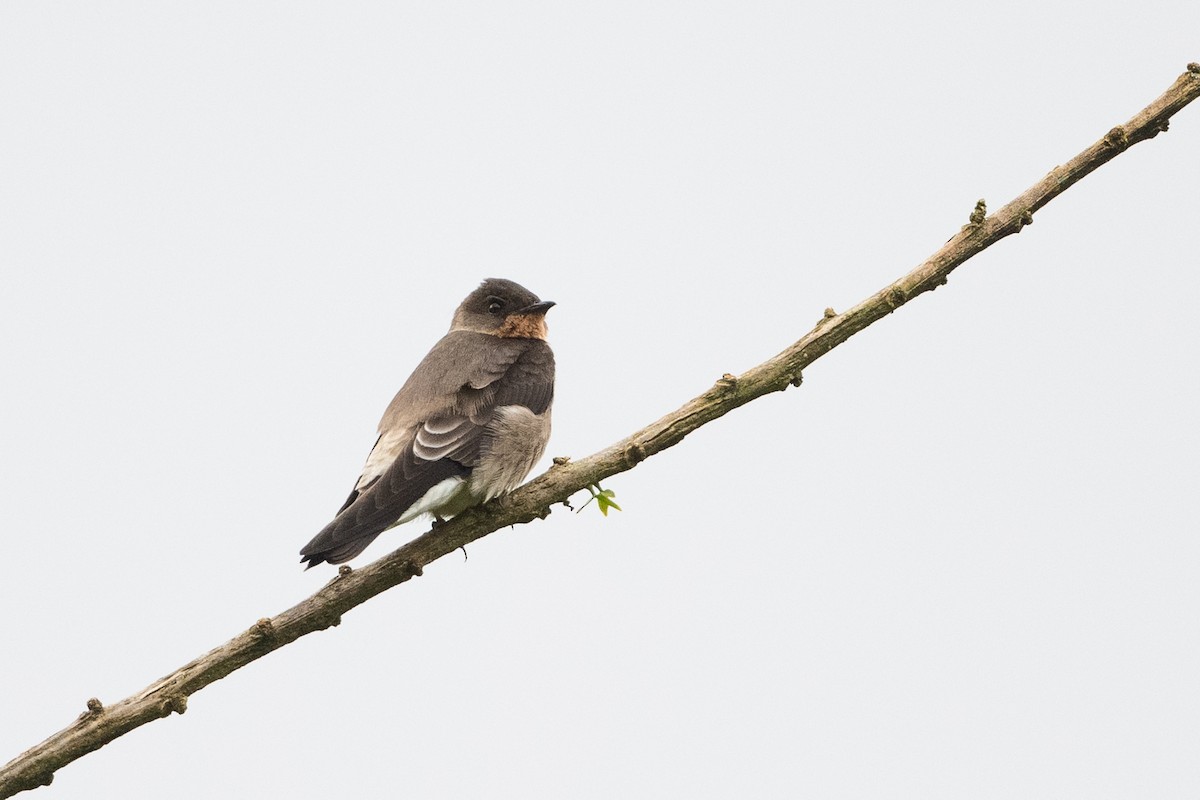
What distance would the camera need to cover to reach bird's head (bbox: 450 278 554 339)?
7.10m

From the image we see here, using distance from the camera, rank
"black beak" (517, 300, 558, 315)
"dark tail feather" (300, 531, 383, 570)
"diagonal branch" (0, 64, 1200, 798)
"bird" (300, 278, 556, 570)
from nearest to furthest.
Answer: "diagonal branch" (0, 64, 1200, 798), "dark tail feather" (300, 531, 383, 570), "bird" (300, 278, 556, 570), "black beak" (517, 300, 558, 315)

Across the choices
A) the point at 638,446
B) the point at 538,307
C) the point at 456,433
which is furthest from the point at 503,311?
the point at 638,446

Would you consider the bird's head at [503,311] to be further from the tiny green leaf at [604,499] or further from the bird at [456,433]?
the tiny green leaf at [604,499]

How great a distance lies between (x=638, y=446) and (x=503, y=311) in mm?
2979

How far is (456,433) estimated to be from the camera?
230 inches

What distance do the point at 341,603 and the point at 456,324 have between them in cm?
333

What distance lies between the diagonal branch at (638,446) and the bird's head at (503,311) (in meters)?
2.52

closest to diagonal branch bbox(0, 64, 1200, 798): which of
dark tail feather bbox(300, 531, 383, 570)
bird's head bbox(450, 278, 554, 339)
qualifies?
dark tail feather bbox(300, 531, 383, 570)

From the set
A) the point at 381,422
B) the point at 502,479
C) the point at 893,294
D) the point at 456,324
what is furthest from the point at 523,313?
the point at 893,294

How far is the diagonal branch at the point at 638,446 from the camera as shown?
400 centimetres

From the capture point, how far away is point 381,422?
6.33 meters

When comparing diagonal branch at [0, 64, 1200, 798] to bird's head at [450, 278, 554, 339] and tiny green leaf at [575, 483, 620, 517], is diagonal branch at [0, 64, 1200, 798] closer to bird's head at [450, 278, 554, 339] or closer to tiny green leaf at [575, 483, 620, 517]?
tiny green leaf at [575, 483, 620, 517]

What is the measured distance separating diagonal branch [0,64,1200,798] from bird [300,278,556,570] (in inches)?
10.7

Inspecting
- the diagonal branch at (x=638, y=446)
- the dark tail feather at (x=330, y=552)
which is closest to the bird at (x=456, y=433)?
the dark tail feather at (x=330, y=552)
